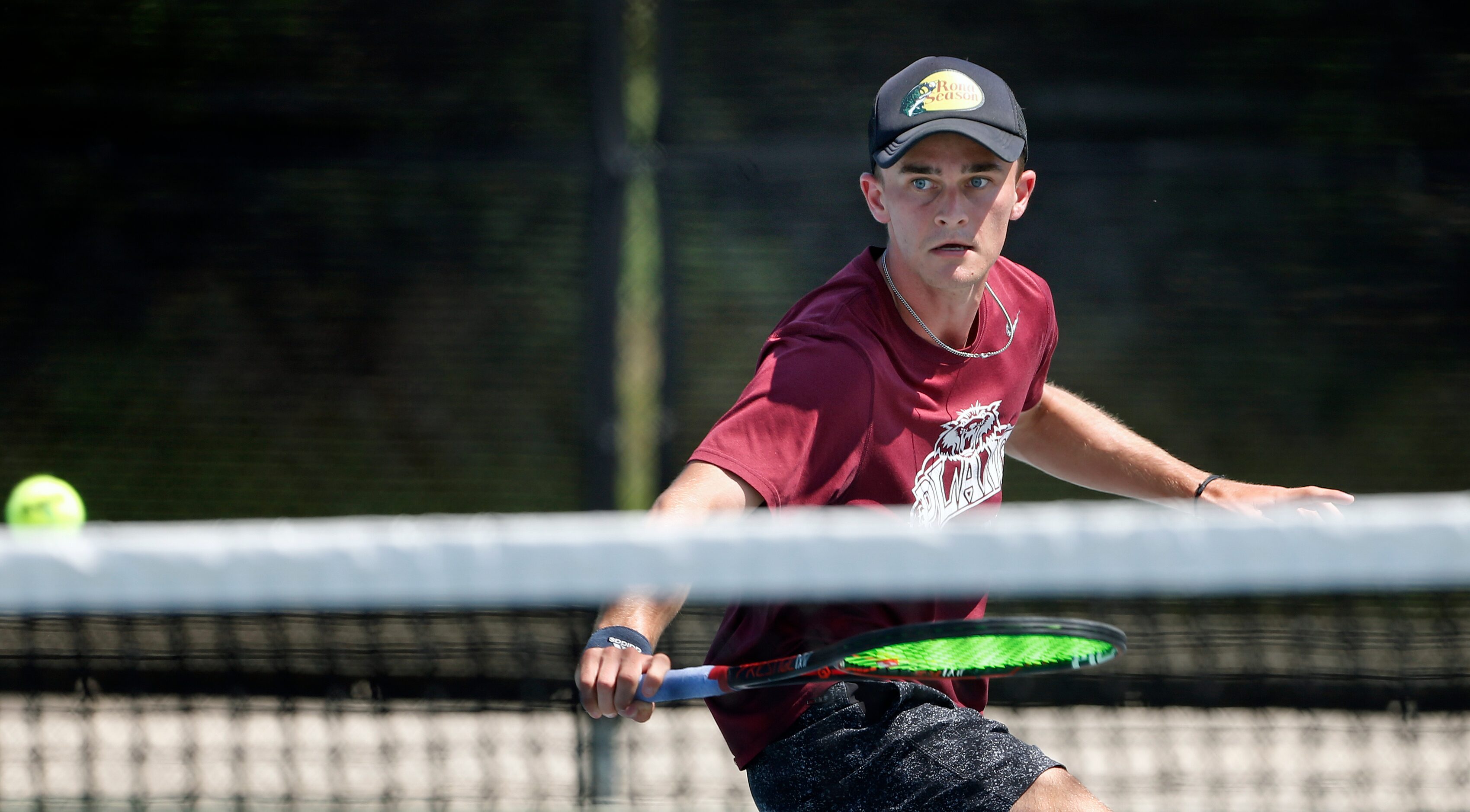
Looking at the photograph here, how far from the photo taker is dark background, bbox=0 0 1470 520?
4.20m

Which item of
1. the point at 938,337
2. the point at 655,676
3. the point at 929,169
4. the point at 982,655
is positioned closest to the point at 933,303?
the point at 938,337

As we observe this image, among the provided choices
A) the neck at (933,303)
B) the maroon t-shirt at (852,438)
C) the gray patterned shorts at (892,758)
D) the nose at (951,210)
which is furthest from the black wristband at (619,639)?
the nose at (951,210)

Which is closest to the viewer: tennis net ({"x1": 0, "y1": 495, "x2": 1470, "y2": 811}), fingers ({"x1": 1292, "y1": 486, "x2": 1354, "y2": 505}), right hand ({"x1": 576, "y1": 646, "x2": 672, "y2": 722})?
right hand ({"x1": 576, "y1": 646, "x2": 672, "y2": 722})

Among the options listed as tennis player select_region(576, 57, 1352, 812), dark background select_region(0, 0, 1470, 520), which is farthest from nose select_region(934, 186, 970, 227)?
dark background select_region(0, 0, 1470, 520)

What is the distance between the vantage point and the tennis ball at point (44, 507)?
331 centimetres

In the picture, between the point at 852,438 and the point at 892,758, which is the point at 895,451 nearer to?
the point at 852,438

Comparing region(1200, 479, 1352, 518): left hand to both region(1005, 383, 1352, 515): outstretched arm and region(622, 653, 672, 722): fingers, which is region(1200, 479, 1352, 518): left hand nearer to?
region(1005, 383, 1352, 515): outstretched arm

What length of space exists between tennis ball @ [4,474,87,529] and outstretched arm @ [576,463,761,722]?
2237 mm

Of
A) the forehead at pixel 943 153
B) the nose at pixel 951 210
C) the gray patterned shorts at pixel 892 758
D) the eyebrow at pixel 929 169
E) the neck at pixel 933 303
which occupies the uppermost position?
the forehead at pixel 943 153

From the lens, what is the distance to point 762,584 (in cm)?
112

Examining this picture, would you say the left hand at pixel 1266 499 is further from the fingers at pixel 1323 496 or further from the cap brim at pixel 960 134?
the cap brim at pixel 960 134

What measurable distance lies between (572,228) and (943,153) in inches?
95.1

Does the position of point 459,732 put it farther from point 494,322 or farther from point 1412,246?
point 1412,246

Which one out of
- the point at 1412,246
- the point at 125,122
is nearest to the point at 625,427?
the point at 125,122
